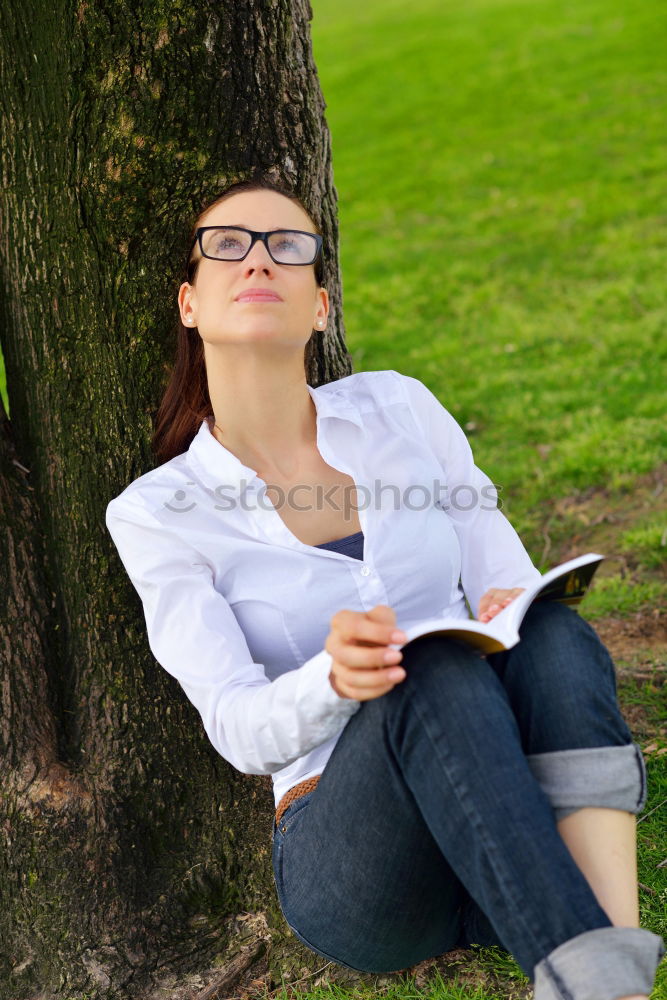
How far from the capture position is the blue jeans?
6.57 feet

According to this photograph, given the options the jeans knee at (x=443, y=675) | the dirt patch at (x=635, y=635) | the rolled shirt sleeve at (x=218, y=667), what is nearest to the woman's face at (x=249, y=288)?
the rolled shirt sleeve at (x=218, y=667)

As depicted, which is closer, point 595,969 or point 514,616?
point 595,969

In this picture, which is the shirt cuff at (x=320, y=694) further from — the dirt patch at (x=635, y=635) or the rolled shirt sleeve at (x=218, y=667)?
the dirt patch at (x=635, y=635)

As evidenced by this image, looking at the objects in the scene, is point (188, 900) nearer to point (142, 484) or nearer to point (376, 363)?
point (142, 484)

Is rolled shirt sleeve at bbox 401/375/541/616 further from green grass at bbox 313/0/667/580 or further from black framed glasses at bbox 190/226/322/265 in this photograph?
green grass at bbox 313/0/667/580

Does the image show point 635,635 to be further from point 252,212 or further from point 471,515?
point 252,212

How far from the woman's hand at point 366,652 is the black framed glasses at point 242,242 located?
1134 millimetres

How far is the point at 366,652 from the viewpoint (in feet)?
6.90

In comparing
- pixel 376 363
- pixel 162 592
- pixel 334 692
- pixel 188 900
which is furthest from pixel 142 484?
pixel 376 363

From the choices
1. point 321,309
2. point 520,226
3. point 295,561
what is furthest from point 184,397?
point 520,226

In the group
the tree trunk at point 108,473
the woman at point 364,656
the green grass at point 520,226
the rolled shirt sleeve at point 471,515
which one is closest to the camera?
the woman at point 364,656

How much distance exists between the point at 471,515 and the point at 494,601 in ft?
1.38

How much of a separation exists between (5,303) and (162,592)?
3.26 feet

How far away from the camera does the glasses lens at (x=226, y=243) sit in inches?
108
